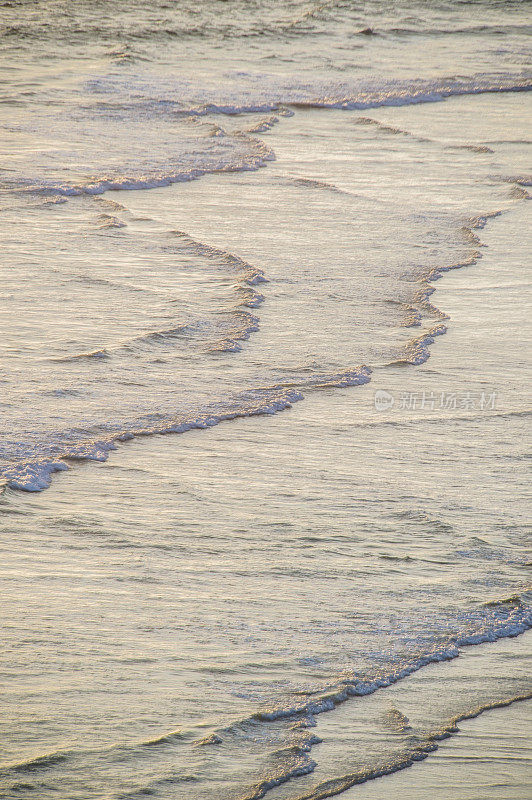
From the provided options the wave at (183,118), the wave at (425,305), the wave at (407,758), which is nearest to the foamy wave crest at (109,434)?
the wave at (425,305)

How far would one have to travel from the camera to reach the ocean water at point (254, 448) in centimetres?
146

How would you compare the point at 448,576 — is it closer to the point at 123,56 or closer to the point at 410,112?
the point at 410,112

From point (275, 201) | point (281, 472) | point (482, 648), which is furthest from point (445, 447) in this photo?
point (275, 201)

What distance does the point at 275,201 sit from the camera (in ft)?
12.5

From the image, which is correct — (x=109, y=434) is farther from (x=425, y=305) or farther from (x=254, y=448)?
(x=425, y=305)

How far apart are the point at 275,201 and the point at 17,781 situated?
282 cm

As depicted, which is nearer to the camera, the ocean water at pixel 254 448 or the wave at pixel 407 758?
the wave at pixel 407 758

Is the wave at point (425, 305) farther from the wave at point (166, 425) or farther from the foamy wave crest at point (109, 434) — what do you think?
the foamy wave crest at point (109, 434)

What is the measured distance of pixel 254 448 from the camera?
7.25ft

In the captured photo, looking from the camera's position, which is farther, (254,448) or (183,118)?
(183,118)

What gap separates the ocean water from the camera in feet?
4.80

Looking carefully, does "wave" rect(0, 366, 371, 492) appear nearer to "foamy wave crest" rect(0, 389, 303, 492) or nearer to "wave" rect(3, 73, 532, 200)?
"foamy wave crest" rect(0, 389, 303, 492)

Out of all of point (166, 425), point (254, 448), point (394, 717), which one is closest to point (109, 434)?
point (166, 425)

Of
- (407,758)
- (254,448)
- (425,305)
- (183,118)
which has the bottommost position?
(407,758)
